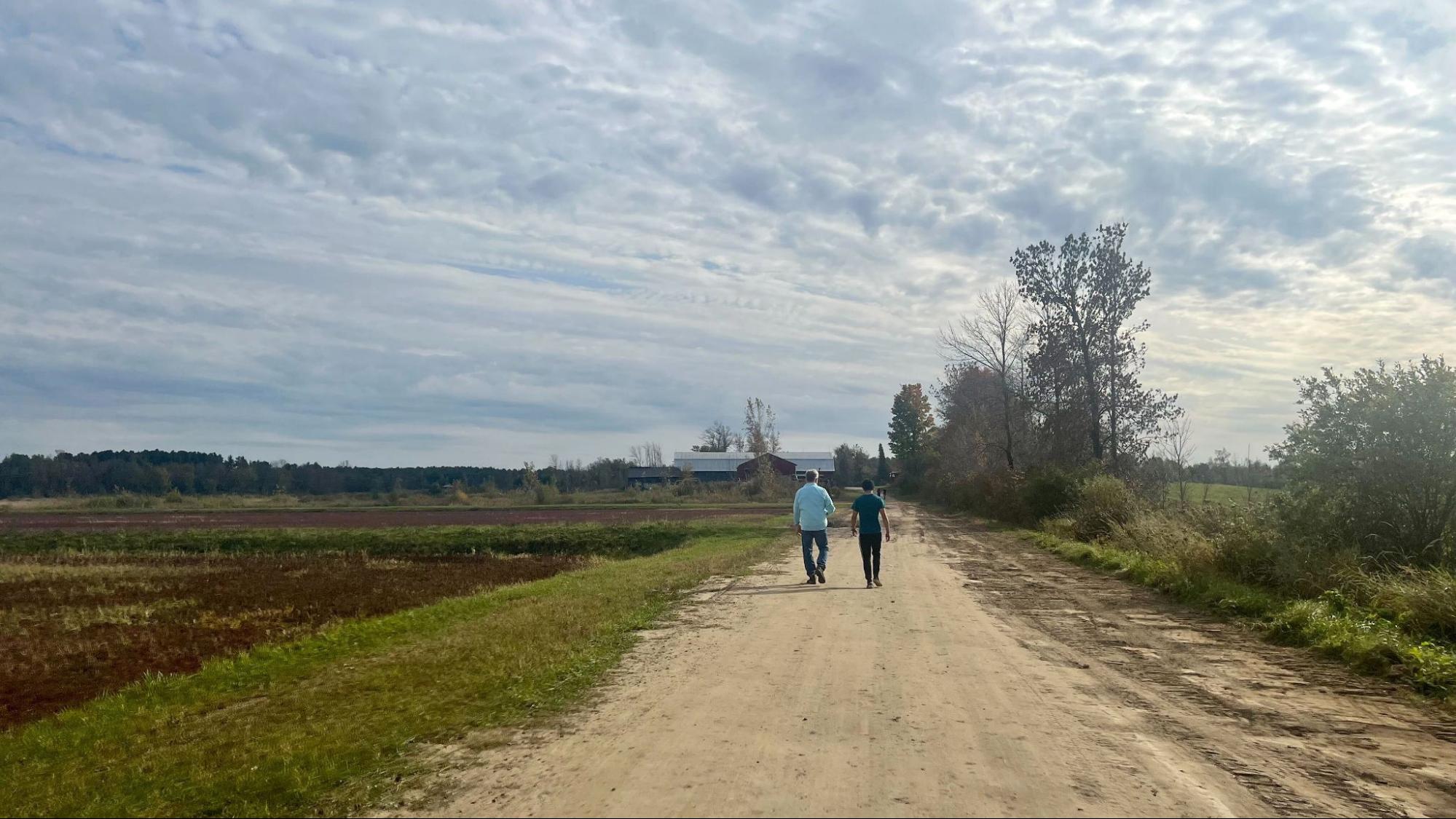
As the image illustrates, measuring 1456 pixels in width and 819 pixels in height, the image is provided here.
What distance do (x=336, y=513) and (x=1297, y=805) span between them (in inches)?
2896

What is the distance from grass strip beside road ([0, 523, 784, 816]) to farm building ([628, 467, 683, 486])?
10206 centimetres

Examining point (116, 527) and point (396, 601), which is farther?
point (116, 527)

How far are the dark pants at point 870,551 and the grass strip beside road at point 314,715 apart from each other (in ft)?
11.5

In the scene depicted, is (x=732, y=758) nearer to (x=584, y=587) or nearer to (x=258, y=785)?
(x=258, y=785)

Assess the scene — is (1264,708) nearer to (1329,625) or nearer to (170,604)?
(1329,625)

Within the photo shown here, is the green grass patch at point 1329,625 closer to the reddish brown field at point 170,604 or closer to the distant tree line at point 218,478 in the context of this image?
A: the reddish brown field at point 170,604

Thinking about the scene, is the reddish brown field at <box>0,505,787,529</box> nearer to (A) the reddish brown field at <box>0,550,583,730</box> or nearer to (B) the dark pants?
(A) the reddish brown field at <box>0,550,583,730</box>

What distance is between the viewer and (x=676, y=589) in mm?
15672

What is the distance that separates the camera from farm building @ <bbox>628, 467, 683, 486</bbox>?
116594 millimetres

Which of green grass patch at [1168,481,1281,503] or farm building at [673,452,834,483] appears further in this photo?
farm building at [673,452,834,483]

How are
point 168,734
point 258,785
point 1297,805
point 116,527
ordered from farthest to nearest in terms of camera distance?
point 116,527 → point 168,734 → point 258,785 → point 1297,805

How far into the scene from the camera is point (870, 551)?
15414mm

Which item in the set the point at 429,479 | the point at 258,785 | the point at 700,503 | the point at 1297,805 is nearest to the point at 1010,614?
the point at 1297,805

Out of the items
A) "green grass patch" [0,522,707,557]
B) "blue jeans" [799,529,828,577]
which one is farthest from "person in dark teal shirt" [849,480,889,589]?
→ "green grass patch" [0,522,707,557]
